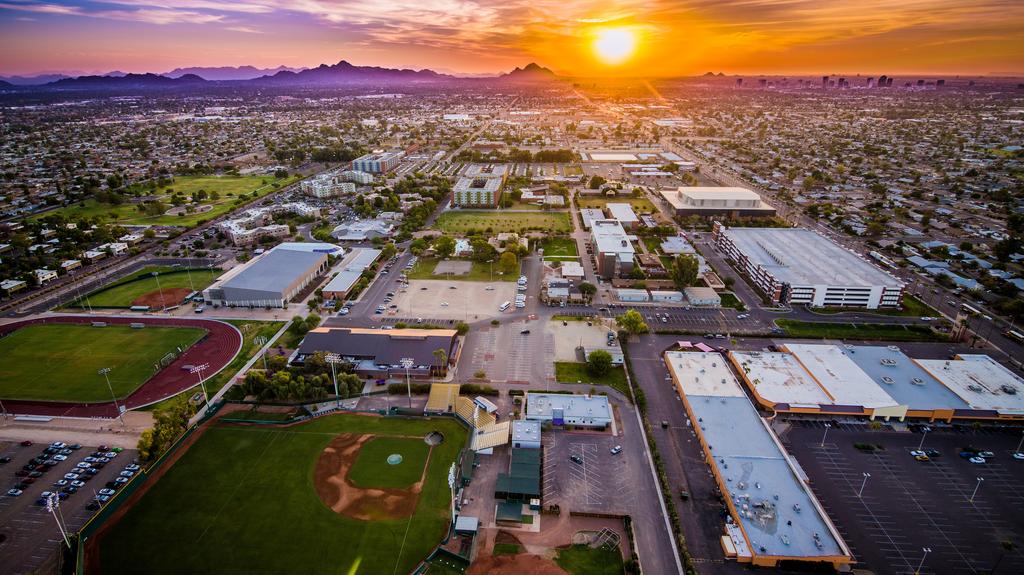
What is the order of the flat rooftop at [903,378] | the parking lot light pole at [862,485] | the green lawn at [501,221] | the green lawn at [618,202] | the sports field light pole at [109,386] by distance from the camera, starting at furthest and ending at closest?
the green lawn at [618,202] → the green lawn at [501,221] → the flat rooftop at [903,378] → the sports field light pole at [109,386] → the parking lot light pole at [862,485]

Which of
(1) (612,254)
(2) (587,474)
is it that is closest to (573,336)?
(1) (612,254)

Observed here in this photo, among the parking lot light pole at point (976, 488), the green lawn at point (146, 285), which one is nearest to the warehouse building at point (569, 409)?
the parking lot light pole at point (976, 488)

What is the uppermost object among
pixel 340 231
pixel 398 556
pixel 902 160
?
pixel 902 160

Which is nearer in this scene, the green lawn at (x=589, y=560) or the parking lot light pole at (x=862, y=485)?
the green lawn at (x=589, y=560)

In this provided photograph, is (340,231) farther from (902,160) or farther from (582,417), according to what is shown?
(902,160)

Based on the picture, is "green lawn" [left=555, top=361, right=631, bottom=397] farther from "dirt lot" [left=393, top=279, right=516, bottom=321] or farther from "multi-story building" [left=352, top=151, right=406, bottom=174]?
"multi-story building" [left=352, top=151, right=406, bottom=174]

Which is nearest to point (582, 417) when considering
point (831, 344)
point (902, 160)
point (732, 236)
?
point (831, 344)

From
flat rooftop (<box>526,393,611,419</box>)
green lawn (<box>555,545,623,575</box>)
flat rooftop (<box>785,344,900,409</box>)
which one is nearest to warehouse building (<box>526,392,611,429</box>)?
flat rooftop (<box>526,393,611,419</box>)

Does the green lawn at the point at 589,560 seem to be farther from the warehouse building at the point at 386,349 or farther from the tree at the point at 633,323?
the tree at the point at 633,323
